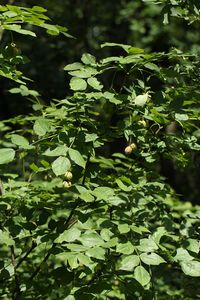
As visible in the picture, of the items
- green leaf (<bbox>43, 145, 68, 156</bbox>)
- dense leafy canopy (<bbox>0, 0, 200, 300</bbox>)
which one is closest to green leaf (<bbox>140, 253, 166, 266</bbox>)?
dense leafy canopy (<bbox>0, 0, 200, 300</bbox>)

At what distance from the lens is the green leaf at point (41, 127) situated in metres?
2.09

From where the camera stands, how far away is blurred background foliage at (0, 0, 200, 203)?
9555mm

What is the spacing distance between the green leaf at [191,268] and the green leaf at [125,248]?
22 cm

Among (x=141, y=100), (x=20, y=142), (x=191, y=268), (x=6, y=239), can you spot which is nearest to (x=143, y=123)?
(x=141, y=100)

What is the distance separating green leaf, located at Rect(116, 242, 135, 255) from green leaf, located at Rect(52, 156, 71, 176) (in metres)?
0.37

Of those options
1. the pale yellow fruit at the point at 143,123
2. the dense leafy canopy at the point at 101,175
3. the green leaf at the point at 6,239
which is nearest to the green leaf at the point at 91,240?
the dense leafy canopy at the point at 101,175

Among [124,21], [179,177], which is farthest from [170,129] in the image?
[124,21]

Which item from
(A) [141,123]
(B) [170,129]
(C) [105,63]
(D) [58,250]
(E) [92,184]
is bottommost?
(B) [170,129]

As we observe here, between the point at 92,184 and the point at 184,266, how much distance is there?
1.81 feet

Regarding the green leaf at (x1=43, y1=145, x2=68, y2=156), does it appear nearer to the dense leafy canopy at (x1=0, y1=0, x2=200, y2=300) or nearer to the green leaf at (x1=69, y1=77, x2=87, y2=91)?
the dense leafy canopy at (x1=0, y1=0, x2=200, y2=300)

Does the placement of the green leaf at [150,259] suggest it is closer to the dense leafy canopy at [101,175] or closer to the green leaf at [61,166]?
the dense leafy canopy at [101,175]

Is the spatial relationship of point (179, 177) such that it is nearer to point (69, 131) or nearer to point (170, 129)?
point (170, 129)

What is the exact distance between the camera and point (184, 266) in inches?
78.0

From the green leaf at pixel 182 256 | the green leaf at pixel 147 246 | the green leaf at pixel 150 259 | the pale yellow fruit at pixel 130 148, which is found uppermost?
the pale yellow fruit at pixel 130 148
